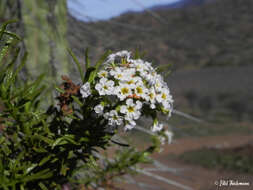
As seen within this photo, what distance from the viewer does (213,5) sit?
144 feet

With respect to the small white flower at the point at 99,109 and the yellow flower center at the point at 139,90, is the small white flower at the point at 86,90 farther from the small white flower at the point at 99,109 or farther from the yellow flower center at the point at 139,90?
the yellow flower center at the point at 139,90

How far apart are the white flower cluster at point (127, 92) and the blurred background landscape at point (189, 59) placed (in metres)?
0.17

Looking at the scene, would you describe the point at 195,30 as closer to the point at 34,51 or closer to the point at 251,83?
the point at 34,51

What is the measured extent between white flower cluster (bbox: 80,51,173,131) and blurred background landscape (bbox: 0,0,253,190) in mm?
175

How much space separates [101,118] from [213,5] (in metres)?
46.3

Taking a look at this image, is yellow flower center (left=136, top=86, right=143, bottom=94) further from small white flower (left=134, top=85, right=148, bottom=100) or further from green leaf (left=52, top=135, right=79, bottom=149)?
green leaf (left=52, top=135, right=79, bottom=149)

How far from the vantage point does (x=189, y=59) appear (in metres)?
38.5

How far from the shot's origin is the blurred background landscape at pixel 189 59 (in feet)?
8.54

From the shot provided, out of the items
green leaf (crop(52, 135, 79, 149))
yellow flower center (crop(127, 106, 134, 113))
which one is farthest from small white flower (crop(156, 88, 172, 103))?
green leaf (crop(52, 135, 79, 149))

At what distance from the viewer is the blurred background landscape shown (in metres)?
2.60

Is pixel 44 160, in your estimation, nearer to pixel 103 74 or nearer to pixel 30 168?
pixel 30 168

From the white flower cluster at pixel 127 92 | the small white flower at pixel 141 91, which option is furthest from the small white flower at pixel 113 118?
the small white flower at pixel 141 91

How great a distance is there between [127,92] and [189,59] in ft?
126

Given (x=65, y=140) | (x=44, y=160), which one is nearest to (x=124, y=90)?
(x=65, y=140)
